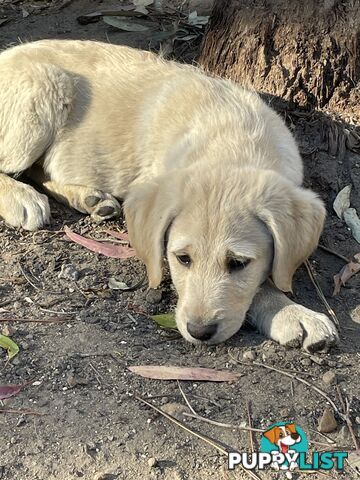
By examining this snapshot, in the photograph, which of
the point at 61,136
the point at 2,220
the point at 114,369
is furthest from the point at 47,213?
the point at 114,369

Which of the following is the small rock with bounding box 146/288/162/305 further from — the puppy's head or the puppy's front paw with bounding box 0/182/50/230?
the puppy's front paw with bounding box 0/182/50/230

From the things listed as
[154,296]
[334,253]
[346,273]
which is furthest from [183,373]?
[334,253]

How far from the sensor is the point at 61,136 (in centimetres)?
532

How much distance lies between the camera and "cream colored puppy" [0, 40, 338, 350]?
374 centimetres

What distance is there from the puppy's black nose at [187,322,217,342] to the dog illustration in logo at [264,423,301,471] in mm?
597

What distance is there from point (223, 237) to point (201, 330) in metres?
0.50

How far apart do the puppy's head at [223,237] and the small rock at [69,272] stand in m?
0.58

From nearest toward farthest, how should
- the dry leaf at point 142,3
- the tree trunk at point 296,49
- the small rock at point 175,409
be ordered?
the small rock at point 175,409, the tree trunk at point 296,49, the dry leaf at point 142,3

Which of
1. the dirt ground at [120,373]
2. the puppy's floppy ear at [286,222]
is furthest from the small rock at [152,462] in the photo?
the puppy's floppy ear at [286,222]

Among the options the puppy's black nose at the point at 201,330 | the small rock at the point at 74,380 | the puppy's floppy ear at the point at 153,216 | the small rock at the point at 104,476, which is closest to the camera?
the small rock at the point at 104,476

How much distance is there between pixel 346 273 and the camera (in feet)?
15.0

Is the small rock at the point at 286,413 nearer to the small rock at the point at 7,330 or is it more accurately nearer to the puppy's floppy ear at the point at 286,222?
the puppy's floppy ear at the point at 286,222

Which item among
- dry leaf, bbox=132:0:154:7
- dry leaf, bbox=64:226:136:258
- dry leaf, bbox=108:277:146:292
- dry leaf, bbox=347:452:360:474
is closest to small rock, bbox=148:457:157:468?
dry leaf, bbox=347:452:360:474

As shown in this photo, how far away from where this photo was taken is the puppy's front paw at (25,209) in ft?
16.2
